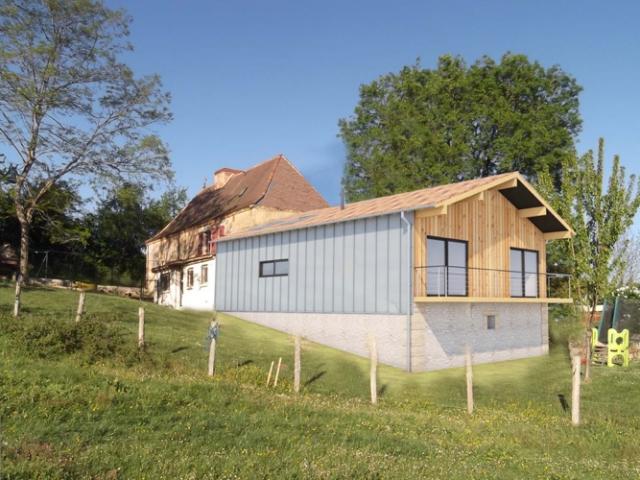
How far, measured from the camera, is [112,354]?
653 inches

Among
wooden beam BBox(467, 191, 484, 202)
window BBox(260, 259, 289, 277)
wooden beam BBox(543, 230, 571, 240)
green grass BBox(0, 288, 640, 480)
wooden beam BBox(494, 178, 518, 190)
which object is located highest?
wooden beam BBox(494, 178, 518, 190)

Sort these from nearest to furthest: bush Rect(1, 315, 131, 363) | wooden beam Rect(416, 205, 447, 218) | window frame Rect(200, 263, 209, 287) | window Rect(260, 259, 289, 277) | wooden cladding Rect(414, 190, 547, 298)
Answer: bush Rect(1, 315, 131, 363) < wooden beam Rect(416, 205, 447, 218) < wooden cladding Rect(414, 190, 547, 298) < window Rect(260, 259, 289, 277) < window frame Rect(200, 263, 209, 287)

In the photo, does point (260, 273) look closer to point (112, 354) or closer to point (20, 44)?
point (112, 354)

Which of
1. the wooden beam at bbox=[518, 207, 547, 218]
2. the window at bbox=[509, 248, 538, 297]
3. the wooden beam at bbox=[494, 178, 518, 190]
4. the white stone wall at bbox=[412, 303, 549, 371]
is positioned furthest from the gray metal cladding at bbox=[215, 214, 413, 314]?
the wooden beam at bbox=[518, 207, 547, 218]

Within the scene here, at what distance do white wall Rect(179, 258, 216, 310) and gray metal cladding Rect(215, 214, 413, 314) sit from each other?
2134 mm

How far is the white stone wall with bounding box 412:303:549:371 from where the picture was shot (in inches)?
831

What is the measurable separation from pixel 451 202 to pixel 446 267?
2.87m

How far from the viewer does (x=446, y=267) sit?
2239 cm

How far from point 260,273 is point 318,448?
19.1m

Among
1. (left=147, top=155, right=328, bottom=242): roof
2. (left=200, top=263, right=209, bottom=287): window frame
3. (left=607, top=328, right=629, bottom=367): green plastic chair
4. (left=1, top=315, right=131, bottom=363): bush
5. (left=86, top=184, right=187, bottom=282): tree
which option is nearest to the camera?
(left=1, top=315, right=131, bottom=363): bush

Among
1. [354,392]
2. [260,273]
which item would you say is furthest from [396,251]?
[260,273]

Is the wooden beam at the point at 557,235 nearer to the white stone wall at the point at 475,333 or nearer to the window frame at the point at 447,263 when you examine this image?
the white stone wall at the point at 475,333

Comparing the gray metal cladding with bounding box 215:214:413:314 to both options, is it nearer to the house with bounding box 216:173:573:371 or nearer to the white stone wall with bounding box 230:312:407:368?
the house with bounding box 216:173:573:371

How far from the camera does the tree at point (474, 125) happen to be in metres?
40.8
